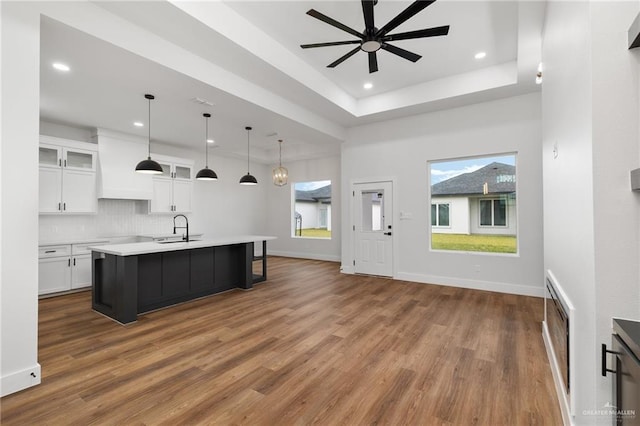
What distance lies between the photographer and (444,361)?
264cm

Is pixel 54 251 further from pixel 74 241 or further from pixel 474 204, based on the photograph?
pixel 474 204

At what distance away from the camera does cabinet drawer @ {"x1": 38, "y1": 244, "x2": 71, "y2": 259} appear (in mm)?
4765

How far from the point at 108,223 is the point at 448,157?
278 inches

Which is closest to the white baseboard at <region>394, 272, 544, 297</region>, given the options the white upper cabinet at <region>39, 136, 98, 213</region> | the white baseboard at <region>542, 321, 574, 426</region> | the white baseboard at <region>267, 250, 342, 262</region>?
the white baseboard at <region>542, 321, 574, 426</region>

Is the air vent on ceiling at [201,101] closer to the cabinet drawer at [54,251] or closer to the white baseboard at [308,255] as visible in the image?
the cabinet drawer at [54,251]

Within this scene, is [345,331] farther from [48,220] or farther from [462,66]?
[48,220]

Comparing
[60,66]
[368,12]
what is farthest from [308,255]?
[368,12]

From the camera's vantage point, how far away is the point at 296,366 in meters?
2.55

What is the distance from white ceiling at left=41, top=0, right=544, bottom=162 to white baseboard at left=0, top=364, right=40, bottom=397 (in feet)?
9.57

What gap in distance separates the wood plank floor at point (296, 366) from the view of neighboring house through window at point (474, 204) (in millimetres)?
1258

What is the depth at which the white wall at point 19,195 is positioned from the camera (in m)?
2.13

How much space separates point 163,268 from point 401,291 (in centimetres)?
386

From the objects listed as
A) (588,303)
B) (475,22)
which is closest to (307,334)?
(588,303)

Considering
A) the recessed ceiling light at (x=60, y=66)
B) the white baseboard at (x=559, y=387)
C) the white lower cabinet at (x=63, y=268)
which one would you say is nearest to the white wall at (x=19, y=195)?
the recessed ceiling light at (x=60, y=66)
